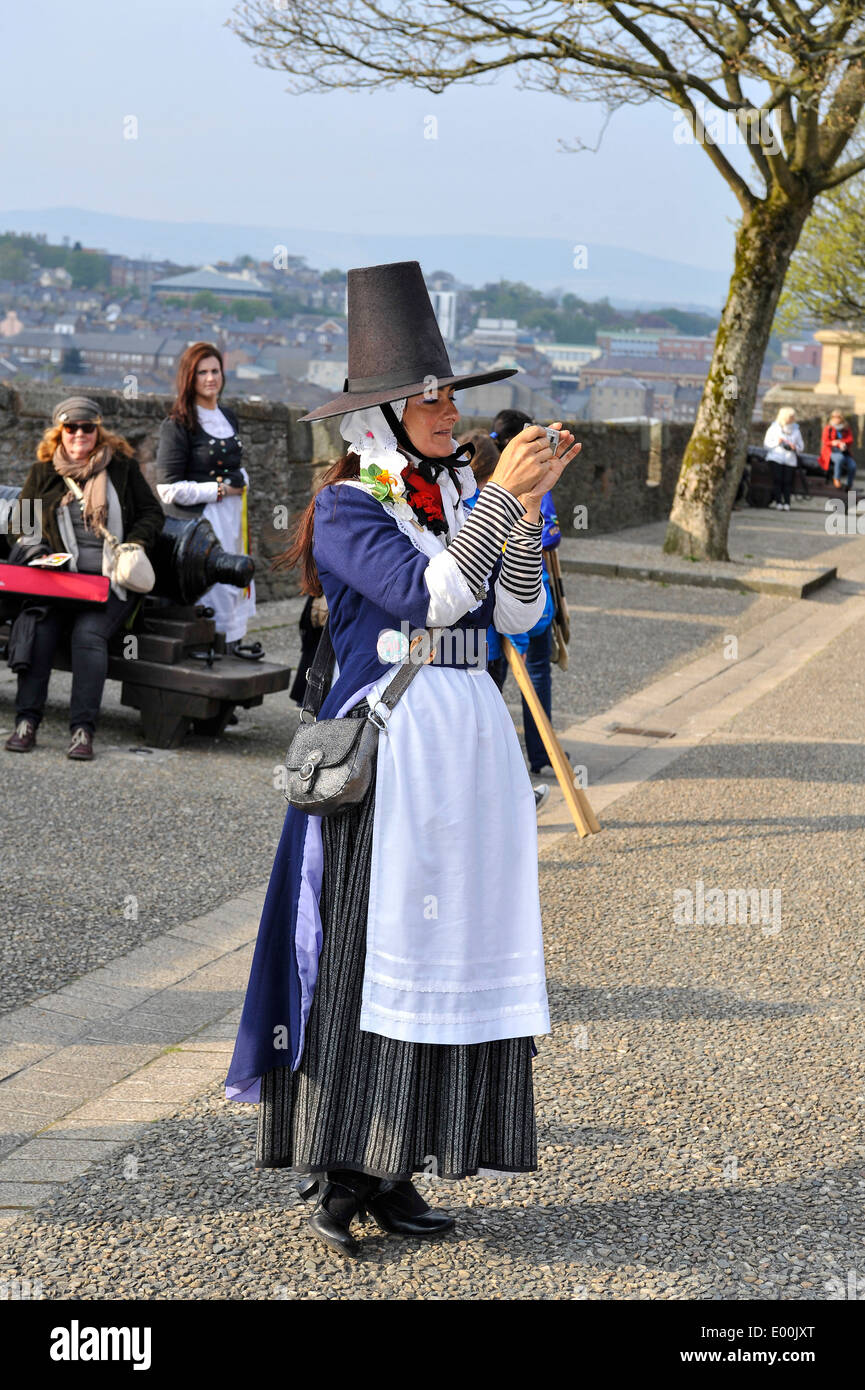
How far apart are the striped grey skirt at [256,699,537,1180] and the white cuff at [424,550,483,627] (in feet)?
1.23

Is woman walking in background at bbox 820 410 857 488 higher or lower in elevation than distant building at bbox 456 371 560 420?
lower

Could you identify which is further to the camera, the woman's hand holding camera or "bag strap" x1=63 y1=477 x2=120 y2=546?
"bag strap" x1=63 y1=477 x2=120 y2=546

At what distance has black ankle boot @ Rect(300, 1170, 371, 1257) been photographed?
3.16 metres

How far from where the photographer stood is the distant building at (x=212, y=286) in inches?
2270

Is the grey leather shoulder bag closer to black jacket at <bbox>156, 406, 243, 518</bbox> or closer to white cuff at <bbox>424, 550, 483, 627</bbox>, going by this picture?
white cuff at <bbox>424, 550, 483, 627</bbox>

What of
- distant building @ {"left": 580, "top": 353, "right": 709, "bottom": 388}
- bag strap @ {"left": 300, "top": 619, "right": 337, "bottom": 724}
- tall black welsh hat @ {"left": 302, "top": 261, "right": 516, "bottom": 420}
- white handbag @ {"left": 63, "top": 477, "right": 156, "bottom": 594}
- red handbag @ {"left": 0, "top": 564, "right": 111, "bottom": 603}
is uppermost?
distant building @ {"left": 580, "top": 353, "right": 709, "bottom": 388}

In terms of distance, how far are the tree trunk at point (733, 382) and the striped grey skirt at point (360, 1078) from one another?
13613mm

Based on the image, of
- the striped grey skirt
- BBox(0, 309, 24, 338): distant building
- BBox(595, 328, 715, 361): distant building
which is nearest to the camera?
the striped grey skirt

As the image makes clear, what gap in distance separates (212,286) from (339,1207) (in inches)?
2321

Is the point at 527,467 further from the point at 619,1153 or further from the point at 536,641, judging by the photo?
the point at 536,641

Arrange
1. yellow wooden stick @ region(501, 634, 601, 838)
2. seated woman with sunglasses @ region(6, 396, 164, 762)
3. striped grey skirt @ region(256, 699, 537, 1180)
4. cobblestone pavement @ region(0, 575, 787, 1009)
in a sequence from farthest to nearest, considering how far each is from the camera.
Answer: seated woman with sunglasses @ region(6, 396, 164, 762) < yellow wooden stick @ region(501, 634, 601, 838) < cobblestone pavement @ region(0, 575, 787, 1009) < striped grey skirt @ region(256, 699, 537, 1180)

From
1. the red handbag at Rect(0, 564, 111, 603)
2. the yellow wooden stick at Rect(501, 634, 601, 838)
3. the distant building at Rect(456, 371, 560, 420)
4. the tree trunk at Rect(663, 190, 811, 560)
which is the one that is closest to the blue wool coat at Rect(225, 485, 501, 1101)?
the yellow wooden stick at Rect(501, 634, 601, 838)

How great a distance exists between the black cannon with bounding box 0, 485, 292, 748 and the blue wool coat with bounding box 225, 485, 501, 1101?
4.47 meters

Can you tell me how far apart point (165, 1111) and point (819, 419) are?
31.9 metres
